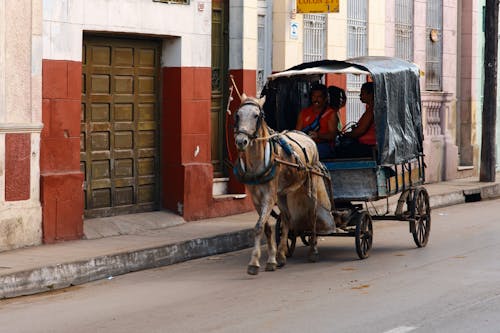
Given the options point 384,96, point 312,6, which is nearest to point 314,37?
point 312,6

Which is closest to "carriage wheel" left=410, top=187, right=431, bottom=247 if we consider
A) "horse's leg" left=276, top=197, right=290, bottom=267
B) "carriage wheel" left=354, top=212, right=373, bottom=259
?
"carriage wheel" left=354, top=212, right=373, bottom=259

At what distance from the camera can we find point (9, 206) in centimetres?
1492

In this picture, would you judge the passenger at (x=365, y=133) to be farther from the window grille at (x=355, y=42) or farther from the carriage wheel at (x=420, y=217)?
the window grille at (x=355, y=42)

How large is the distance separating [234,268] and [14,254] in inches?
104

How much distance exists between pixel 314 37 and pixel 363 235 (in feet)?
25.7

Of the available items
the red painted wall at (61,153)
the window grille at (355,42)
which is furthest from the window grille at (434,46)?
the red painted wall at (61,153)

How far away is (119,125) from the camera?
17.5m

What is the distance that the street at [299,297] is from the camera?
10.6 meters

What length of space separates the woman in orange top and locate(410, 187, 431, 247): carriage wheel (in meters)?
1.01

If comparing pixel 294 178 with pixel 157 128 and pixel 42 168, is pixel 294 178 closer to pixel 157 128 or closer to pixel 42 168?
pixel 42 168

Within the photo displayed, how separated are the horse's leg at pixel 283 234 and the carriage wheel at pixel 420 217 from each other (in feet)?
6.49

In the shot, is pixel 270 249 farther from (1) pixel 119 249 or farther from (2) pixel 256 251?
(1) pixel 119 249

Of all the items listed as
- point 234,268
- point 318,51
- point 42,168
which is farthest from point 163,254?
point 318,51

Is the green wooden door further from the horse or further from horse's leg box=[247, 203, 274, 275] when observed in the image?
horse's leg box=[247, 203, 274, 275]
